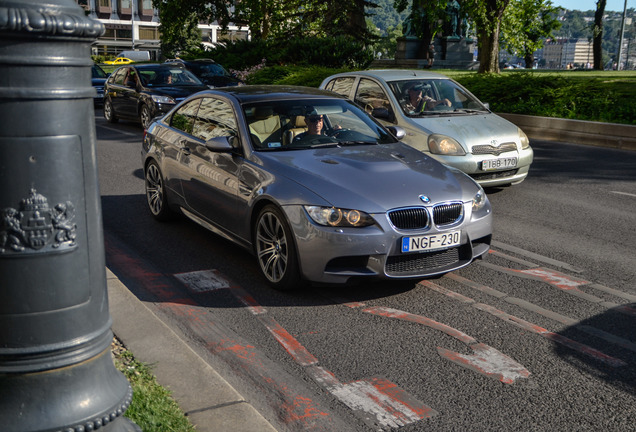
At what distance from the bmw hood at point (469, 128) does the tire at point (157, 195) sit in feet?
→ 11.8

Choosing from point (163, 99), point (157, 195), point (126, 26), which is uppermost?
point (126, 26)

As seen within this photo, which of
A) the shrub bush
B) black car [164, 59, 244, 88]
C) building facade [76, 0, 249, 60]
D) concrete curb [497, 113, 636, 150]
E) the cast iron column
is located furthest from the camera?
building facade [76, 0, 249, 60]

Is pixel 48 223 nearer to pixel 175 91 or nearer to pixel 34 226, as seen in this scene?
pixel 34 226

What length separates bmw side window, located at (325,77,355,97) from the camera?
1116cm

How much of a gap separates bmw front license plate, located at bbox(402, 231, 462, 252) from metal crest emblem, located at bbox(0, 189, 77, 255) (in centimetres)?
342

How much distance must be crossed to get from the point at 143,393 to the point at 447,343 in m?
2.07

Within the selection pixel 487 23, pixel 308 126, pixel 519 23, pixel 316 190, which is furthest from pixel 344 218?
pixel 519 23

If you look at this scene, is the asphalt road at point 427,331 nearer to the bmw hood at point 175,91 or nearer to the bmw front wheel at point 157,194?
the bmw front wheel at point 157,194

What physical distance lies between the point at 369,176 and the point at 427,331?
1.43m

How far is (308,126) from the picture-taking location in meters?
6.79

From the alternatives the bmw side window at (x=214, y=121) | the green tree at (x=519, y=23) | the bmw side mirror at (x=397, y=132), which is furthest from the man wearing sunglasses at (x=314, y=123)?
the green tree at (x=519, y=23)

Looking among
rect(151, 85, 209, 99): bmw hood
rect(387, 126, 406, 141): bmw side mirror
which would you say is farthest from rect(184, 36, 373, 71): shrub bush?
rect(387, 126, 406, 141): bmw side mirror

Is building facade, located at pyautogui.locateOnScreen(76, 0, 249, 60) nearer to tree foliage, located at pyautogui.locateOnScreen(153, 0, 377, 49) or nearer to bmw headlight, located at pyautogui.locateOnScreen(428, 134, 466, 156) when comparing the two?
tree foliage, located at pyautogui.locateOnScreen(153, 0, 377, 49)

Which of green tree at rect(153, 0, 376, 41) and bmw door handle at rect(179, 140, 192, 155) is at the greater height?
green tree at rect(153, 0, 376, 41)
